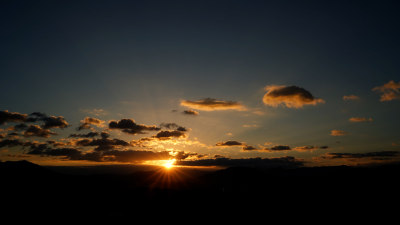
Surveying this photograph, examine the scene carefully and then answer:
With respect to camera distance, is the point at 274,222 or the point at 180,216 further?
the point at 180,216

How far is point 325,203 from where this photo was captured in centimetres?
17400

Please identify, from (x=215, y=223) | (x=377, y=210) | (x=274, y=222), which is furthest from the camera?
(x=377, y=210)

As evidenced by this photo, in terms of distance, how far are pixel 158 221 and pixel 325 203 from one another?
11993cm

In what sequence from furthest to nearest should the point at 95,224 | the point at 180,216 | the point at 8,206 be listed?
the point at 8,206 → the point at 180,216 → the point at 95,224

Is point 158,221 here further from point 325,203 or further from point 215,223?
point 325,203

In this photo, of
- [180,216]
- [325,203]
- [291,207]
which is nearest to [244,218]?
[180,216]

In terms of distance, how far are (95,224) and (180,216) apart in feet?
138

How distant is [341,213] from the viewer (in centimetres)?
14438

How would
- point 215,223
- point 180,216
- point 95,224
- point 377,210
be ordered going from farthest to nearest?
point 377,210 < point 180,216 < point 215,223 < point 95,224

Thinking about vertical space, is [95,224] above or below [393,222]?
above

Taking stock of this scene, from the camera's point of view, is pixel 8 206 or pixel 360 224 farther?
pixel 8 206

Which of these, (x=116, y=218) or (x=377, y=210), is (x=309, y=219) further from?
(x=116, y=218)

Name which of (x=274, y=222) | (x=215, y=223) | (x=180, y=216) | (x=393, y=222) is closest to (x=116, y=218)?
(x=180, y=216)

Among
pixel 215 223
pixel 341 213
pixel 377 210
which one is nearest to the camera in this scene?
pixel 215 223
